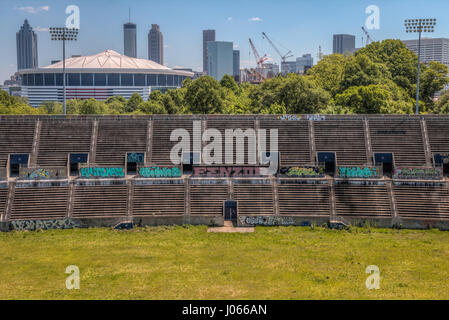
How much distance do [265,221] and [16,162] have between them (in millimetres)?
33893

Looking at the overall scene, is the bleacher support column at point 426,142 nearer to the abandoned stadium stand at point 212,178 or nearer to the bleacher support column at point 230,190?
the abandoned stadium stand at point 212,178

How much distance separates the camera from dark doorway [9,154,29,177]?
5738cm

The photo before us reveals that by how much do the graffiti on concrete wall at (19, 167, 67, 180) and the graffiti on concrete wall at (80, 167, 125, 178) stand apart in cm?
245

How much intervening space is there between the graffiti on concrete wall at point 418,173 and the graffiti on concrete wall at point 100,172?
34.4m

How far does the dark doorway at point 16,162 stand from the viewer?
57375 mm

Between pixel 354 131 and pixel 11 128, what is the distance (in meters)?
48.7

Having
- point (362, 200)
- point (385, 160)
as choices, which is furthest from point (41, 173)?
point (385, 160)

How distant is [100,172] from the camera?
53.9m

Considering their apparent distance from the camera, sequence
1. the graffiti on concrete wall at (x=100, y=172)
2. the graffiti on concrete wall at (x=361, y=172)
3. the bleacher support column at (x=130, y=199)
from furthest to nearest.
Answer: the graffiti on concrete wall at (x=100, y=172)
the graffiti on concrete wall at (x=361, y=172)
the bleacher support column at (x=130, y=199)

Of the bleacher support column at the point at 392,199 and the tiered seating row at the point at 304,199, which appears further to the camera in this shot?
the tiered seating row at the point at 304,199

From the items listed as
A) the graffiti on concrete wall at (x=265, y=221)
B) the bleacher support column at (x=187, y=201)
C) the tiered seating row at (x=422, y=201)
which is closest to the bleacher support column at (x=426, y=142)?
the tiered seating row at (x=422, y=201)

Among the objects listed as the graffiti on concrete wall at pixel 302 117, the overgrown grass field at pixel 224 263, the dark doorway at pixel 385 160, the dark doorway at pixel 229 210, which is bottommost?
the overgrown grass field at pixel 224 263

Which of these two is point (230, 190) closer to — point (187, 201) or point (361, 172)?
point (187, 201)

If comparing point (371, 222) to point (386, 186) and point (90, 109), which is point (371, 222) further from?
point (90, 109)
